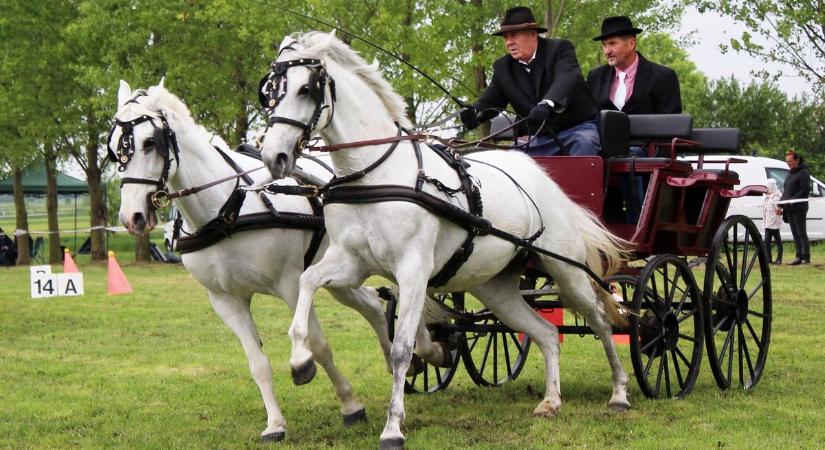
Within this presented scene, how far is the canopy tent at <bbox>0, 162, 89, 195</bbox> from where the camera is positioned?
112 feet

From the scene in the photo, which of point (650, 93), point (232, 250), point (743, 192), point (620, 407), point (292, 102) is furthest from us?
point (650, 93)

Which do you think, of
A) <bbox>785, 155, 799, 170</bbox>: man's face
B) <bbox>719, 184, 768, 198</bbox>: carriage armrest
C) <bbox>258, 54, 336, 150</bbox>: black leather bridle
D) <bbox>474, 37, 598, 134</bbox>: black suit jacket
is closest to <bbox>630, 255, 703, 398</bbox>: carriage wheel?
<bbox>719, 184, 768, 198</bbox>: carriage armrest

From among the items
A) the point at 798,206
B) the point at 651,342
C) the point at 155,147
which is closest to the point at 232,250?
the point at 155,147

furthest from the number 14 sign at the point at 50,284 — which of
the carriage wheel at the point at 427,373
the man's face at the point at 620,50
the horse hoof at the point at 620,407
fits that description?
the horse hoof at the point at 620,407

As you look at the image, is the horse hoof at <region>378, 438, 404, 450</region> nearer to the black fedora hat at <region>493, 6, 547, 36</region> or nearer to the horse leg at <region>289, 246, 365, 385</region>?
the horse leg at <region>289, 246, 365, 385</region>

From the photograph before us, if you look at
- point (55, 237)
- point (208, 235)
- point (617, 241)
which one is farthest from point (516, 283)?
point (55, 237)

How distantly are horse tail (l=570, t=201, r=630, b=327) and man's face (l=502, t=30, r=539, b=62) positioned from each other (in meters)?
1.15

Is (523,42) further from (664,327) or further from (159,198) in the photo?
(159,198)

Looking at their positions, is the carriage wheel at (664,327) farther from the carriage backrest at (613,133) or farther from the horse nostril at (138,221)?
the horse nostril at (138,221)

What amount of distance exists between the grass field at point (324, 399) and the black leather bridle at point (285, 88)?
Answer: 177 cm

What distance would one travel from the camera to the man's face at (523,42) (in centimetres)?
779

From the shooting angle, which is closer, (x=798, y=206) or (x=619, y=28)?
(x=619, y=28)

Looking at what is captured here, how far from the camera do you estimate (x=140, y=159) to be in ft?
20.6

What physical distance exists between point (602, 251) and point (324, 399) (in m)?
2.19
